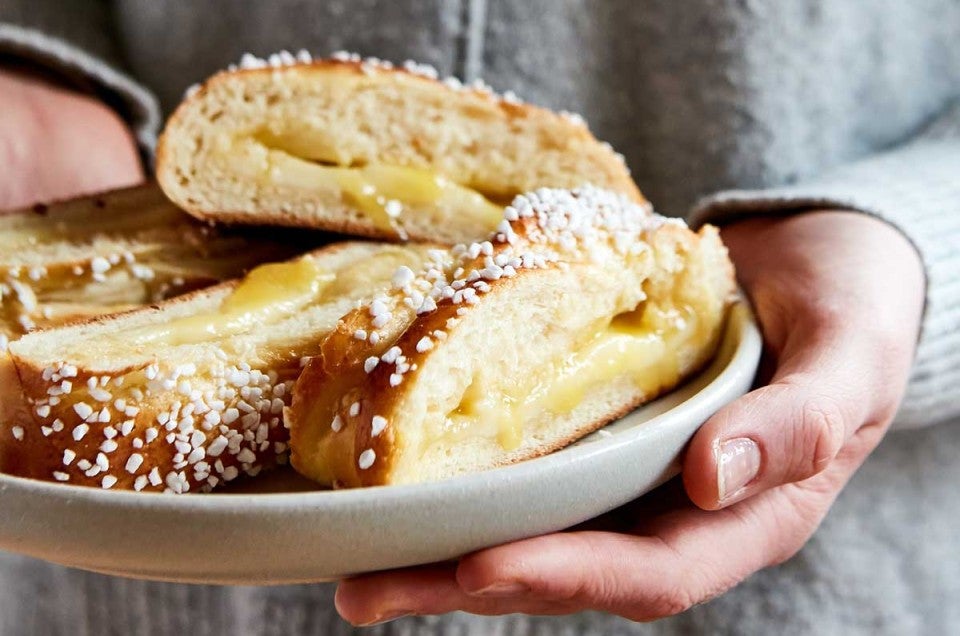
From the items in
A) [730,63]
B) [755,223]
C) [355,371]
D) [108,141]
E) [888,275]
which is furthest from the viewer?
[108,141]

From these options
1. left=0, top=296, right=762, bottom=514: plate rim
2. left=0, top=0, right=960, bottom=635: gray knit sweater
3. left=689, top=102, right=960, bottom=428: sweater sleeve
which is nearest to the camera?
left=0, top=296, right=762, bottom=514: plate rim

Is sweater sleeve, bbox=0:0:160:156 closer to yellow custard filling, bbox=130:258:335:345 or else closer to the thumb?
yellow custard filling, bbox=130:258:335:345

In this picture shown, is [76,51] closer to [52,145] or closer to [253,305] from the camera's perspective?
[52,145]

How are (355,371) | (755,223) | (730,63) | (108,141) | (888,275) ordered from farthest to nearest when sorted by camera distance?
(108,141)
(730,63)
(755,223)
(888,275)
(355,371)

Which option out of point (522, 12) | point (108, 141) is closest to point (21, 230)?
point (108, 141)

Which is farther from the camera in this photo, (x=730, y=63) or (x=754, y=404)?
(x=730, y=63)

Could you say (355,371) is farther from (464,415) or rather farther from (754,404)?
(754,404)

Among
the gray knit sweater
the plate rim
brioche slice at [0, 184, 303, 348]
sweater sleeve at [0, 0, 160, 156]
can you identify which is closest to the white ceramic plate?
the plate rim
